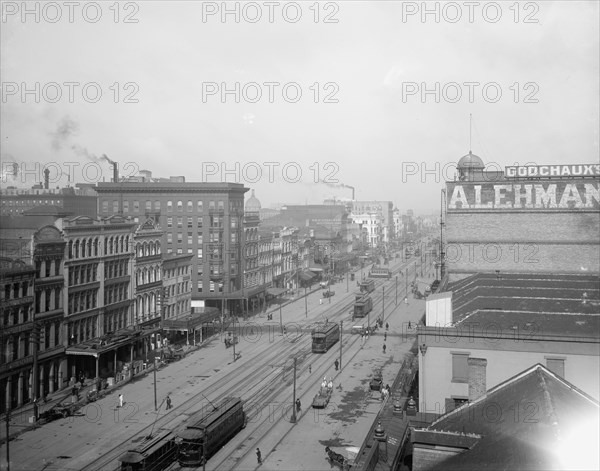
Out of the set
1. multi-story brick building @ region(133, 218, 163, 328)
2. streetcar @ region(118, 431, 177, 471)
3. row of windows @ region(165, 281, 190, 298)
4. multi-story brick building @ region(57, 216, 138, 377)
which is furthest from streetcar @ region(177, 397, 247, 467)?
row of windows @ region(165, 281, 190, 298)

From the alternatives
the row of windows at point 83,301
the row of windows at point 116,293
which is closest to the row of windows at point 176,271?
the row of windows at point 116,293

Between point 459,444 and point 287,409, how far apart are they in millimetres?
21285

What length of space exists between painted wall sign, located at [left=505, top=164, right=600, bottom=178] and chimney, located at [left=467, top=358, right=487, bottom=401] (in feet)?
109

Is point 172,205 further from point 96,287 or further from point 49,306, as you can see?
point 49,306

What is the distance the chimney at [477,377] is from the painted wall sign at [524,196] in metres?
33.2

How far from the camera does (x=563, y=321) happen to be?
2703cm

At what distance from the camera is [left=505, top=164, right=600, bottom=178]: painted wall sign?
47531mm

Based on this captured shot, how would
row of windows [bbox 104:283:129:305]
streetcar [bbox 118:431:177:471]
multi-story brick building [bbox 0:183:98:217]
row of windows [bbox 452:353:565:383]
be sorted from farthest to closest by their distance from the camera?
1. multi-story brick building [bbox 0:183:98:217]
2. row of windows [bbox 104:283:129:305]
3. row of windows [bbox 452:353:565:383]
4. streetcar [bbox 118:431:177:471]

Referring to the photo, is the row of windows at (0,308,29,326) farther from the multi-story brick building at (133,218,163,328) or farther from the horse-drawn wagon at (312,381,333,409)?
the horse-drawn wagon at (312,381,333,409)

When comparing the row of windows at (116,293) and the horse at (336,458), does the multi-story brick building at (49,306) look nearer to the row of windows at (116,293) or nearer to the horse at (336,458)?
the row of windows at (116,293)

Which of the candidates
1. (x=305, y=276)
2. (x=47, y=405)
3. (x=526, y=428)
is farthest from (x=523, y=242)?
(x=305, y=276)

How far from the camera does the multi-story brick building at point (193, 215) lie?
225ft

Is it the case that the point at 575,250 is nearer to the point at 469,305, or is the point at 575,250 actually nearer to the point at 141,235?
the point at 469,305

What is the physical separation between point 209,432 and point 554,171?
36008 mm
